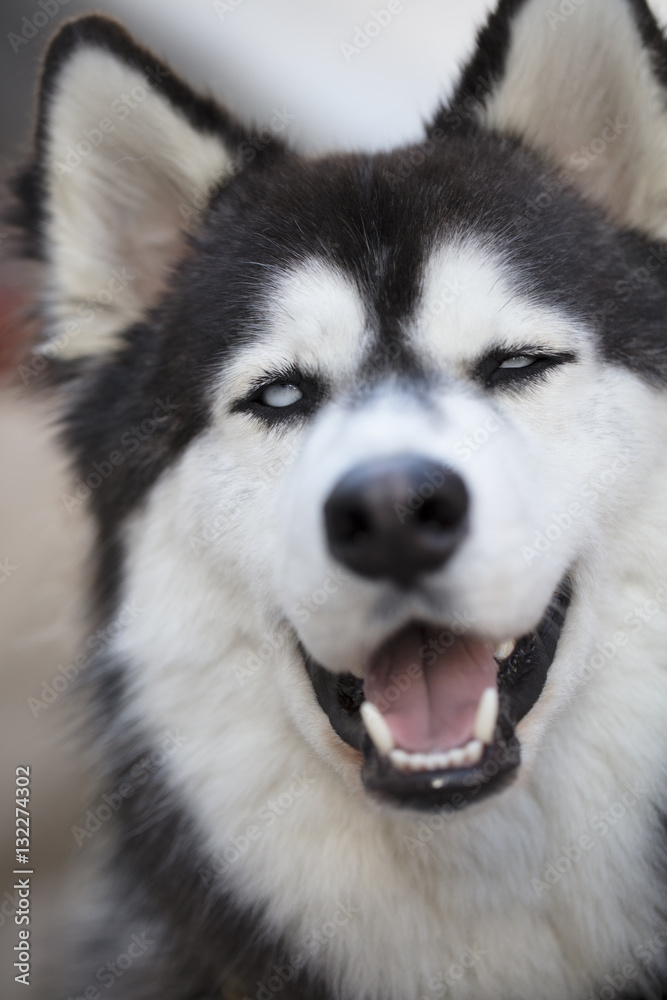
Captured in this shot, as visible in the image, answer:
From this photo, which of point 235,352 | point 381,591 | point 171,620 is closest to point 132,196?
point 235,352

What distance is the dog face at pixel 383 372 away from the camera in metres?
1.35

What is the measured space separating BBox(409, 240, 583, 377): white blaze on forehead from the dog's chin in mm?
499

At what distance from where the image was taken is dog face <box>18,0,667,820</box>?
1.35m

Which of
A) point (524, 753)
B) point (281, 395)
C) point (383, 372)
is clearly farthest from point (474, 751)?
point (281, 395)

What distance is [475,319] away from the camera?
163cm

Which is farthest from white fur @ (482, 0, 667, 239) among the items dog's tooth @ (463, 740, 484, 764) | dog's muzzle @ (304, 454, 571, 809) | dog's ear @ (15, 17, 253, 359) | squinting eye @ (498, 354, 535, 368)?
dog's tooth @ (463, 740, 484, 764)

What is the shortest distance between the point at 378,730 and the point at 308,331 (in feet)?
2.68

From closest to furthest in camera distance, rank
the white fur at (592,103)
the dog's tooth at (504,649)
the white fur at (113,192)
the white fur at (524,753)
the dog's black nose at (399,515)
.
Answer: the dog's black nose at (399,515), the dog's tooth at (504,649), the white fur at (524,753), the white fur at (592,103), the white fur at (113,192)

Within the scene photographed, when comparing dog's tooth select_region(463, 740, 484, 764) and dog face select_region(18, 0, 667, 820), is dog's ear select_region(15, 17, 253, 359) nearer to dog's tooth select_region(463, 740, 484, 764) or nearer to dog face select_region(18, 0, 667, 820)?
dog face select_region(18, 0, 667, 820)

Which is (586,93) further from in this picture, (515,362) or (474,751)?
(474,751)

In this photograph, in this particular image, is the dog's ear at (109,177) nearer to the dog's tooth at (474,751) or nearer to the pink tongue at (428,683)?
the pink tongue at (428,683)

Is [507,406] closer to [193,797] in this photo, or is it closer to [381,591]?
[381,591]

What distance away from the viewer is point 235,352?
1.80 metres

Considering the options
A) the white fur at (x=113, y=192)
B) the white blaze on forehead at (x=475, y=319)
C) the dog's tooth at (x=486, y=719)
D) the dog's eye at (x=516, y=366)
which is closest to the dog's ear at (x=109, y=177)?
→ the white fur at (x=113, y=192)
